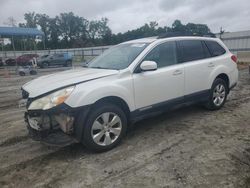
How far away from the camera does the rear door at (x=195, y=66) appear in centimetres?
497

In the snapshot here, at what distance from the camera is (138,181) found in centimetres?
305

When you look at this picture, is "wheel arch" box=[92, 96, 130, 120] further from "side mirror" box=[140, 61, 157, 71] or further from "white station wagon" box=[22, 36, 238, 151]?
"side mirror" box=[140, 61, 157, 71]

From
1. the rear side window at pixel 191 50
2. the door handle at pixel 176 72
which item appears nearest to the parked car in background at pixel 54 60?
the rear side window at pixel 191 50

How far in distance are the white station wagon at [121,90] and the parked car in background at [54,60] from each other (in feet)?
73.6

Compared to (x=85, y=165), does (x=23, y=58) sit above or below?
above

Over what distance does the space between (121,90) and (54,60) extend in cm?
2424

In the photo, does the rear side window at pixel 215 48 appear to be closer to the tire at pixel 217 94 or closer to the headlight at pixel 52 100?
the tire at pixel 217 94

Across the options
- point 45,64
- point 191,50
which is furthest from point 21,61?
point 191,50

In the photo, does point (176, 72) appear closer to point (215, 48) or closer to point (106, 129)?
point (215, 48)

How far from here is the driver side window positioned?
451 centimetres

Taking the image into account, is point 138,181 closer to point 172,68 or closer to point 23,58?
point 172,68

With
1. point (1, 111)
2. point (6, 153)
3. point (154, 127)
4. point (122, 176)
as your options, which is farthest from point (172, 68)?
point (1, 111)

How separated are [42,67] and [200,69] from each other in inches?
920

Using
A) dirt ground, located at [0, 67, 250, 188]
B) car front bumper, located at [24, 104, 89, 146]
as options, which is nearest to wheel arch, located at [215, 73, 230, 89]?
dirt ground, located at [0, 67, 250, 188]
